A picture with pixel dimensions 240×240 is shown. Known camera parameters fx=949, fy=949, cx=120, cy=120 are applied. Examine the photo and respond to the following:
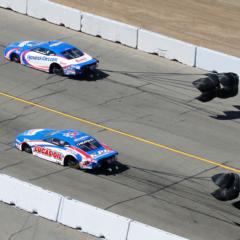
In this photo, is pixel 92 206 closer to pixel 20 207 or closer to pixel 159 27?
pixel 20 207

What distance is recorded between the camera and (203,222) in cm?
3188

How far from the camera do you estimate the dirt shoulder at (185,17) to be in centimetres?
5131

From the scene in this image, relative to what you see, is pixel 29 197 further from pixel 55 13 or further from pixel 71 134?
pixel 55 13

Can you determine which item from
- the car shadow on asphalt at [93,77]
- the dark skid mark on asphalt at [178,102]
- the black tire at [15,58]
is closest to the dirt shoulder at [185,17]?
the car shadow on asphalt at [93,77]

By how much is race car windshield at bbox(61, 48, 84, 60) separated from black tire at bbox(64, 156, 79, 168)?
32.1ft

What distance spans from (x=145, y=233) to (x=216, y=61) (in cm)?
1922

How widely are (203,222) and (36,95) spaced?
43.4ft

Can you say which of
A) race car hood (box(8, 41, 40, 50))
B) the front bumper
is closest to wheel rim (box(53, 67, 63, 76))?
the front bumper

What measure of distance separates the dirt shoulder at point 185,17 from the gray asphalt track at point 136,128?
164 inches

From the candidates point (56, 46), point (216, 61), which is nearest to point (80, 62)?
point (56, 46)

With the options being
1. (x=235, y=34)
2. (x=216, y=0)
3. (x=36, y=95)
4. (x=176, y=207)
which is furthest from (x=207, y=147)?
(x=216, y=0)

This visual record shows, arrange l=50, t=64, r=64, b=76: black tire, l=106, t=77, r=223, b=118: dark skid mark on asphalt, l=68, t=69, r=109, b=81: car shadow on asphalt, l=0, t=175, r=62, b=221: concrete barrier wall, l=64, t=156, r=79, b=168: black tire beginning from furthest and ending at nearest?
l=68, t=69, r=109, b=81: car shadow on asphalt → l=50, t=64, r=64, b=76: black tire → l=106, t=77, r=223, b=118: dark skid mark on asphalt → l=64, t=156, r=79, b=168: black tire → l=0, t=175, r=62, b=221: concrete barrier wall

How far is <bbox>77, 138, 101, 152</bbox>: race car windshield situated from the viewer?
34719mm

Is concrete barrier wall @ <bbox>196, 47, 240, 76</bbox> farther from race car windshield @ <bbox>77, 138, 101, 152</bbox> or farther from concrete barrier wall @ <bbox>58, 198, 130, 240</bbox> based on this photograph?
concrete barrier wall @ <bbox>58, 198, 130, 240</bbox>
